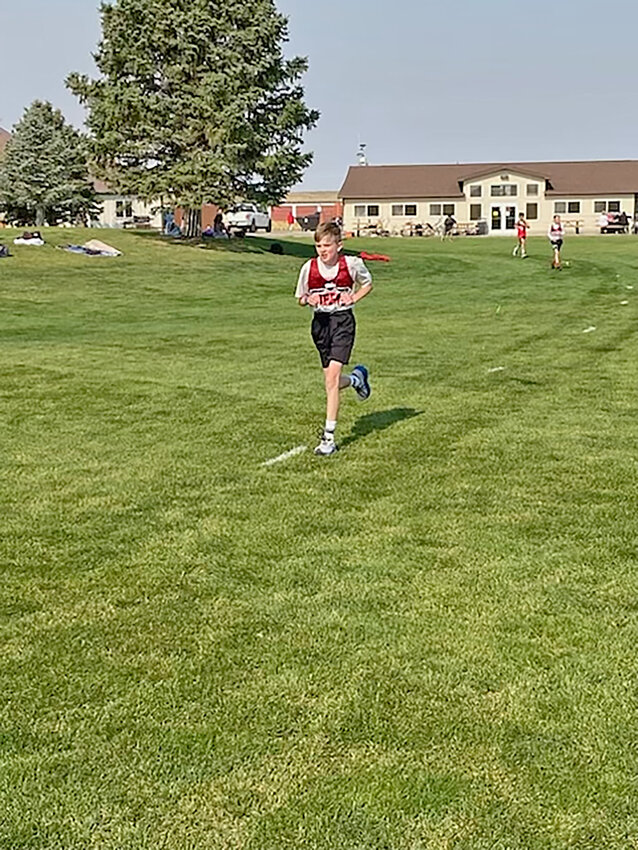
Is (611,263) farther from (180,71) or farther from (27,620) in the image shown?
(27,620)

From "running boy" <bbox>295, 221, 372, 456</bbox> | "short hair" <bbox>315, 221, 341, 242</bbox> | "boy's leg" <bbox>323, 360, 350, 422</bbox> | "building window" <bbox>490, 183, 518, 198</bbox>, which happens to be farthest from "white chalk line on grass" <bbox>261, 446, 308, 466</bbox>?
"building window" <bbox>490, 183, 518, 198</bbox>

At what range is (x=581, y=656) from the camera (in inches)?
168

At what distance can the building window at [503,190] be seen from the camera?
83250mm

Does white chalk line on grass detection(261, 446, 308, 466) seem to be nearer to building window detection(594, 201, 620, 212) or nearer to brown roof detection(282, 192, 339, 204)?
building window detection(594, 201, 620, 212)

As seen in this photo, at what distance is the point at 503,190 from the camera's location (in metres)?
83.8

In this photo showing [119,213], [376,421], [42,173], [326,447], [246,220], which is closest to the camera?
[326,447]

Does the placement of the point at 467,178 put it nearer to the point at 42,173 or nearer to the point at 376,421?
the point at 42,173

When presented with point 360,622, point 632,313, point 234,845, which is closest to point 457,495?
point 360,622

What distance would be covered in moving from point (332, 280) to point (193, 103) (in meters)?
37.1

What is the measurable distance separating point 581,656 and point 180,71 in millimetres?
43288

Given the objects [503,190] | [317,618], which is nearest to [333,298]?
[317,618]

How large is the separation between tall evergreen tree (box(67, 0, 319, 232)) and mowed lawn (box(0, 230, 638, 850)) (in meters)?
33.3

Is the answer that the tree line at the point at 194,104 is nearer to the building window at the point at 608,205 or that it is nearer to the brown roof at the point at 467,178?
the brown roof at the point at 467,178

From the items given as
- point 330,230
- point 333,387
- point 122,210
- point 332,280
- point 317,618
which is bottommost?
point 317,618
